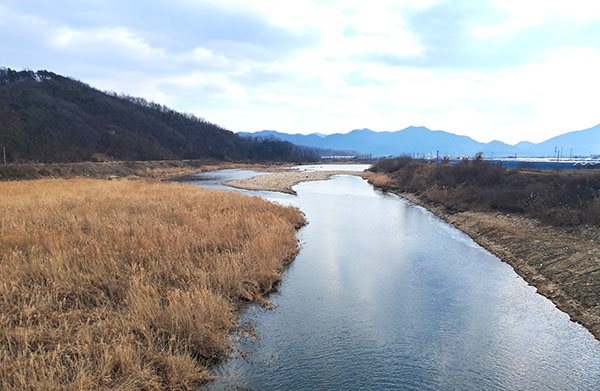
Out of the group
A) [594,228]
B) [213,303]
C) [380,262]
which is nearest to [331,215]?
[380,262]

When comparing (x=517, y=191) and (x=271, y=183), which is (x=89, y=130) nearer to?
(x=271, y=183)

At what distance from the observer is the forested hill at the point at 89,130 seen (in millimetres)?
85750

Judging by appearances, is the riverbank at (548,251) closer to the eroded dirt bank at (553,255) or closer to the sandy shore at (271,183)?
the eroded dirt bank at (553,255)

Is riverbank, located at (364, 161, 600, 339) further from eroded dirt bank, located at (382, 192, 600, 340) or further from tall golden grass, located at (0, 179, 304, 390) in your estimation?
tall golden grass, located at (0, 179, 304, 390)

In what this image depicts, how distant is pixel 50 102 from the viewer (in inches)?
4552

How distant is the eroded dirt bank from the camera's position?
39.1ft

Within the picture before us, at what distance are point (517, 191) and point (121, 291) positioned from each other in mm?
29055

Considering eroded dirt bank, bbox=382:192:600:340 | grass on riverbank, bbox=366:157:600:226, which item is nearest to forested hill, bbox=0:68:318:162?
grass on riverbank, bbox=366:157:600:226

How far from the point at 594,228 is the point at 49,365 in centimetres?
2312

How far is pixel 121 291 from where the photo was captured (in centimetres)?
1039

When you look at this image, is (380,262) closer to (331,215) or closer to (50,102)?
(331,215)

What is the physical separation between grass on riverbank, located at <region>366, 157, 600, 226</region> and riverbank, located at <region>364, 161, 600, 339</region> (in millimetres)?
492

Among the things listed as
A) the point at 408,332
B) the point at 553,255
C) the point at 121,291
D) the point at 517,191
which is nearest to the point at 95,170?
the point at 121,291

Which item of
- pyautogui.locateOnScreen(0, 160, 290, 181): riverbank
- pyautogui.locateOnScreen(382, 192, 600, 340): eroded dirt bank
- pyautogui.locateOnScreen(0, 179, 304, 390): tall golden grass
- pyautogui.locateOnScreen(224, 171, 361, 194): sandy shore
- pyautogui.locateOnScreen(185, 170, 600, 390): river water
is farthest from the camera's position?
pyautogui.locateOnScreen(224, 171, 361, 194): sandy shore
